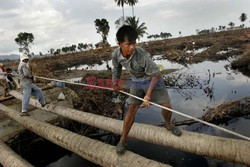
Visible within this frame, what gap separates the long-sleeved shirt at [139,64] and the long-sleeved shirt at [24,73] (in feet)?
12.5

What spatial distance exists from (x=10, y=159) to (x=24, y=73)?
269 centimetres

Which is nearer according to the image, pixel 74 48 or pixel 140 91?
pixel 140 91

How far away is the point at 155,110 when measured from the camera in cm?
923

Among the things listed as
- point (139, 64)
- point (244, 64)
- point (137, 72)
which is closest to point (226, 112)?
point (137, 72)

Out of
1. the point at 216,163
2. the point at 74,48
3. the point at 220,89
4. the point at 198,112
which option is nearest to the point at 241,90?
the point at 220,89

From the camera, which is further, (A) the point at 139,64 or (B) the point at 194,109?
(B) the point at 194,109

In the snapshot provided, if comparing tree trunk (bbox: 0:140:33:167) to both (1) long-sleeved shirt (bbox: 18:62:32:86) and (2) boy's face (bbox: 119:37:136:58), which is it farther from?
(2) boy's face (bbox: 119:37:136:58)

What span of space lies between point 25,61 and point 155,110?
5672 mm

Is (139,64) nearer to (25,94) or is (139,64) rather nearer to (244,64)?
(25,94)

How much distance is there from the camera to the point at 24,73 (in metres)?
6.01

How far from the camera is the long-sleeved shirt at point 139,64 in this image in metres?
3.02

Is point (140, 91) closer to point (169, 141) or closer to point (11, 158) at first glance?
point (169, 141)

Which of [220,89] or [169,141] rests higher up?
[169,141]

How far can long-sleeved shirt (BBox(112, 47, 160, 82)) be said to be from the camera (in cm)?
302
